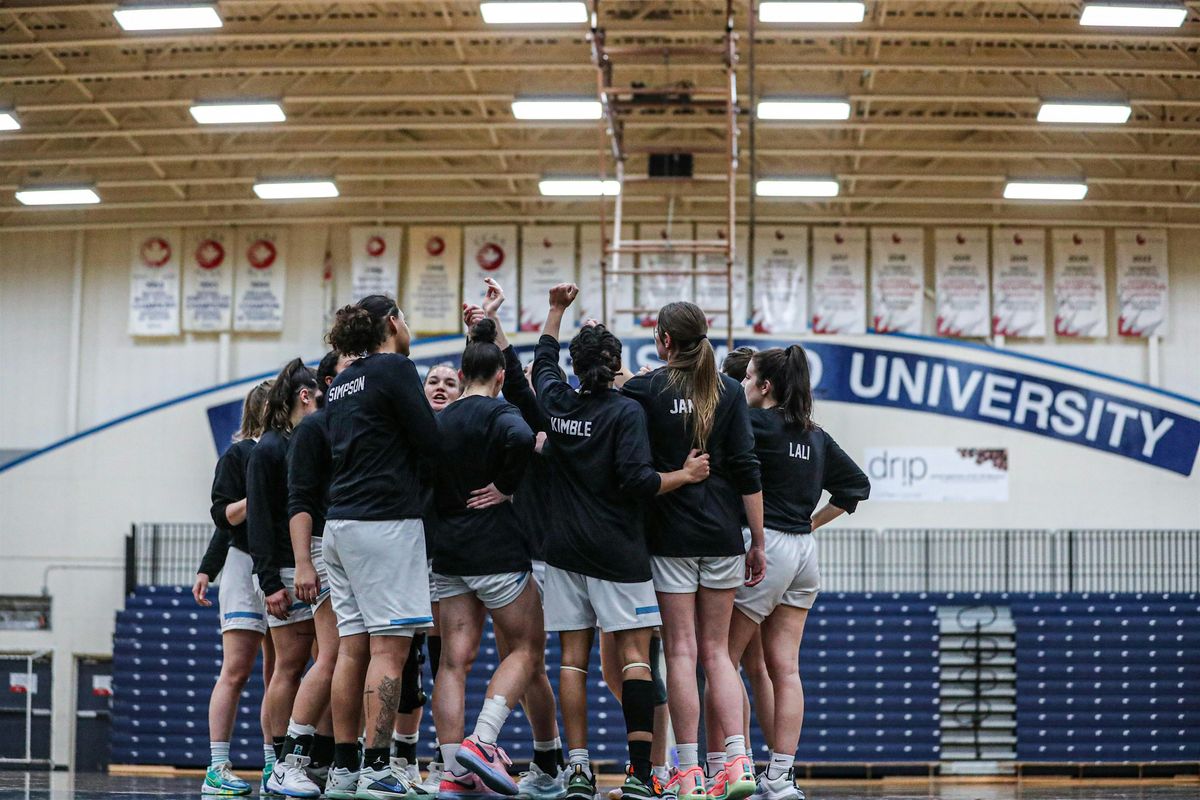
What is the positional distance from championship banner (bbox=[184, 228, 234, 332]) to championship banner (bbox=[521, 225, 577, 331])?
4.56 metres

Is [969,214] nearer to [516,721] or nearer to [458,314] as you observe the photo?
[458,314]

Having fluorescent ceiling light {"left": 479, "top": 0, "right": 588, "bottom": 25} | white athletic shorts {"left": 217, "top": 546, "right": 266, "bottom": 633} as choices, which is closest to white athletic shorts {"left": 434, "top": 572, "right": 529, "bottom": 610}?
white athletic shorts {"left": 217, "top": 546, "right": 266, "bottom": 633}

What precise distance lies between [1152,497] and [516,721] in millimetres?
9079

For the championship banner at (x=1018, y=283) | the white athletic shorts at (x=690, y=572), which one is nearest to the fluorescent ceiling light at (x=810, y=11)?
the championship banner at (x=1018, y=283)

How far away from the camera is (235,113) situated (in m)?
16.7

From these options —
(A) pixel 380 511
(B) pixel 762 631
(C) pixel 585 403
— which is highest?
(C) pixel 585 403

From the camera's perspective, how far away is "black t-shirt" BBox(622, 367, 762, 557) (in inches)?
222

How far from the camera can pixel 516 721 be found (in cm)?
1634

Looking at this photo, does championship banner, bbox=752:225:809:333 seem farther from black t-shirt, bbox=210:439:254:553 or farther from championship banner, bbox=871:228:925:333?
black t-shirt, bbox=210:439:254:553

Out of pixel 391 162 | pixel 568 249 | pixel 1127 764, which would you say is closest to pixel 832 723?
pixel 1127 764

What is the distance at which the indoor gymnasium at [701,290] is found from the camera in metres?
15.3

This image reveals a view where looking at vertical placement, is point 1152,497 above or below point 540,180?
below

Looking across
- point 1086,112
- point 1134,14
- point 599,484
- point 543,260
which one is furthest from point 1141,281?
point 599,484

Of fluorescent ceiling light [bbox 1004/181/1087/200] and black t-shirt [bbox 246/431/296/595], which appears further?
fluorescent ceiling light [bbox 1004/181/1087/200]
